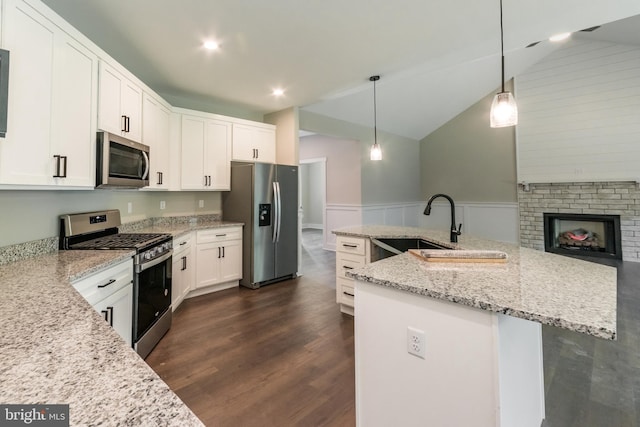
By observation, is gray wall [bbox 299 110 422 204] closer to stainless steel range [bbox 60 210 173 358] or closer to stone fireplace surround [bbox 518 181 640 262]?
stone fireplace surround [bbox 518 181 640 262]

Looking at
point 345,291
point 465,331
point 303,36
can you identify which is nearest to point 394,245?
point 345,291

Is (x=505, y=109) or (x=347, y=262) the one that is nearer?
(x=505, y=109)

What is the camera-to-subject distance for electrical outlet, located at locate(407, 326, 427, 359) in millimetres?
Result: 1229

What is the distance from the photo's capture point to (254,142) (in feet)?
14.4

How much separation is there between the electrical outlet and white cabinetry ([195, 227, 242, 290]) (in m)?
2.99

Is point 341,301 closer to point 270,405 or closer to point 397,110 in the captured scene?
point 270,405

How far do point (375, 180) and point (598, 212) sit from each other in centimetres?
405

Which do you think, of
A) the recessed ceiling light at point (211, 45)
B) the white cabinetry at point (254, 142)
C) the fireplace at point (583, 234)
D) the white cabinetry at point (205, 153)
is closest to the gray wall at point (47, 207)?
the white cabinetry at point (205, 153)

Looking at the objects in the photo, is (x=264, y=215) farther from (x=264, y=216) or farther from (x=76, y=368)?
(x=76, y=368)

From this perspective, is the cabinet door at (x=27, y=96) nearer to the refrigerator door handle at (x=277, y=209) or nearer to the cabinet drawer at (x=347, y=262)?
the cabinet drawer at (x=347, y=262)

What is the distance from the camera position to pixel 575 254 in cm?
562

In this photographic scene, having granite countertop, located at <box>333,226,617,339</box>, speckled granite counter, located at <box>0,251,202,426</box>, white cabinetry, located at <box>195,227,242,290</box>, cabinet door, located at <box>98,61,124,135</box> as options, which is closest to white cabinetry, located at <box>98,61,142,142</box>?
cabinet door, located at <box>98,61,124,135</box>

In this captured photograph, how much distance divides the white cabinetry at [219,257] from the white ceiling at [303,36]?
6.02 feet

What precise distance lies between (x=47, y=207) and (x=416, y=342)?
2570 mm
